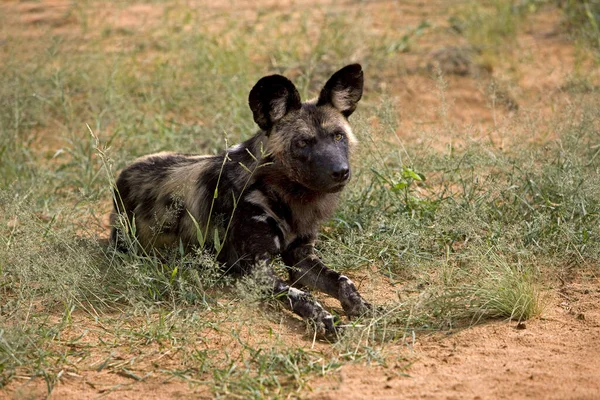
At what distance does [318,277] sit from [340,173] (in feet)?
1.89

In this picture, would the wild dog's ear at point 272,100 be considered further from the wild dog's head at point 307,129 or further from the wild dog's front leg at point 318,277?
the wild dog's front leg at point 318,277

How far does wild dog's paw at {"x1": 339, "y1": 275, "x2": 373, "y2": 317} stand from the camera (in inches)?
152

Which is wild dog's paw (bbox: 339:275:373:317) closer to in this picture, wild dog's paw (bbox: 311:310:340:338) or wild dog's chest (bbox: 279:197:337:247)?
wild dog's paw (bbox: 311:310:340:338)

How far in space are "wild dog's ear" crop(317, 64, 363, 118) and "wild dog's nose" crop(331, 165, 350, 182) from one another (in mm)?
504

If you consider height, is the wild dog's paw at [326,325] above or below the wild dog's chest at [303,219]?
below

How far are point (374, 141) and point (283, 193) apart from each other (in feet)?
3.04

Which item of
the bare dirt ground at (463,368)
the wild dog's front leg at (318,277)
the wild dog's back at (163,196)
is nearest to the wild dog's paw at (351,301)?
the wild dog's front leg at (318,277)

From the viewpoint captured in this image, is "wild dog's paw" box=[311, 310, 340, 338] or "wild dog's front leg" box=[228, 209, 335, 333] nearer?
"wild dog's paw" box=[311, 310, 340, 338]

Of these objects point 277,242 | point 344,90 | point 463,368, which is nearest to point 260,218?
point 277,242

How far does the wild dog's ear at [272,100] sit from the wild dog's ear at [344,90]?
18 centimetres

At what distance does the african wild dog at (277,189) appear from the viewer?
4.13 meters

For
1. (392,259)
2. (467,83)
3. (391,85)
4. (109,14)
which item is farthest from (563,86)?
(109,14)

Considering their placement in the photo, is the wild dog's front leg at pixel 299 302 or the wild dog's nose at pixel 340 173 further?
the wild dog's nose at pixel 340 173

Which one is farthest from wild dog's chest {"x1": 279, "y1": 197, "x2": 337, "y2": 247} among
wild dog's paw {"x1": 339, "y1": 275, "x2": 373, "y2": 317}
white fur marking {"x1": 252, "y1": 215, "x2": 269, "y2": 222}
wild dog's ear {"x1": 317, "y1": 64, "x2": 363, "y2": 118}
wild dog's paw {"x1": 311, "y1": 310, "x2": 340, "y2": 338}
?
wild dog's paw {"x1": 311, "y1": 310, "x2": 340, "y2": 338}
